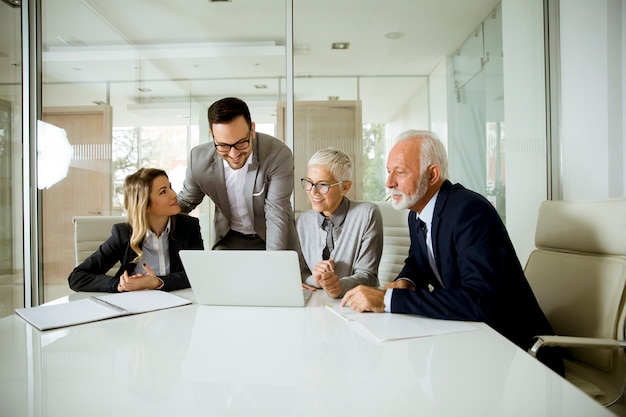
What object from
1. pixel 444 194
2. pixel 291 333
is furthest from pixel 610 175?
pixel 291 333

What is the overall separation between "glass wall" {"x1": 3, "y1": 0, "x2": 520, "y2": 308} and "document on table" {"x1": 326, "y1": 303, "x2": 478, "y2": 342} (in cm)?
192

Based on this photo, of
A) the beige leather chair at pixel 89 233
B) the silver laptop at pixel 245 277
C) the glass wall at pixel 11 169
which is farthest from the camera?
the glass wall at pixel 11 169

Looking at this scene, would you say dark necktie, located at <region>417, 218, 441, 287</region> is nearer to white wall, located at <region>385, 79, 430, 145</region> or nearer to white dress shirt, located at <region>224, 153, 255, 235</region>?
white dress shirt, located at <region>224, 153, 255, 235</region>

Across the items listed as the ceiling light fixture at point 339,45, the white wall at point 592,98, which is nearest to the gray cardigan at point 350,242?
the ceiling light fixture at point 339,45

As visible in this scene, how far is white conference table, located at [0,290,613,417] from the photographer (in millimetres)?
715

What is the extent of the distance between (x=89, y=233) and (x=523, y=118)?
303 centimetres

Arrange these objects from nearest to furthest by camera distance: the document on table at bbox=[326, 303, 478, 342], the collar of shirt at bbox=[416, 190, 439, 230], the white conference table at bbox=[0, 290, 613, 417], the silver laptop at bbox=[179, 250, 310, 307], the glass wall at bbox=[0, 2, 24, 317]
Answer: the white conference table at bbox=[0, 290, 613, 417]
the document on table at bbox=[326, 303, 478, 342]
the silver laptop at bbox=[179, 250, 310, 307]
the collar of shirt at bbox=[416, 190, 439, 230]
the glass wall at bbox=[0, 2, 24, 317]

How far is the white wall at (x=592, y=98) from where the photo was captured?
2.67 metres

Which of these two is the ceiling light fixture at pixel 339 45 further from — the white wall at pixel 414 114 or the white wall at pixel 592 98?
the white wall at pixel 592 98

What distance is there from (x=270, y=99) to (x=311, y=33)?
1.86 feet

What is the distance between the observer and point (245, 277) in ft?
4.64

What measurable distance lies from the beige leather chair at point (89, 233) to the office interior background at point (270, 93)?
0.65m

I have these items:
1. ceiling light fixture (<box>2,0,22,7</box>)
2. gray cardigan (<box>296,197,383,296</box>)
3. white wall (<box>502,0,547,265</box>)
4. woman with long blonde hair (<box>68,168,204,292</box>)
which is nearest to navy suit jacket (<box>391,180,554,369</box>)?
gray cardigan (<box>296,197,383,296</box>)

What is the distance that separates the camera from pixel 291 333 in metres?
1.15
